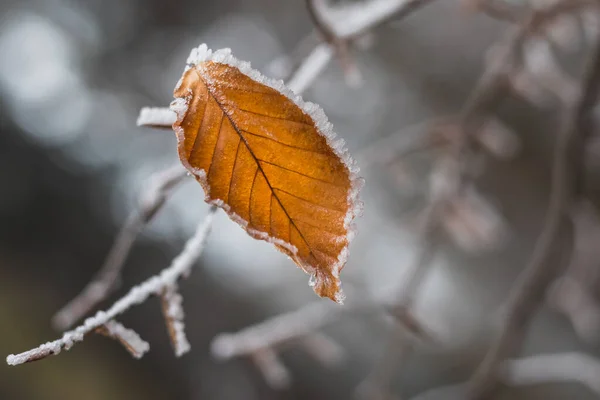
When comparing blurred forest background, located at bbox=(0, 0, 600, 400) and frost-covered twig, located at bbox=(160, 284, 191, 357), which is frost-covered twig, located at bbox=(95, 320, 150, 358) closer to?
frost-covered twig, located at bbox=(160, 284, 191, 357)

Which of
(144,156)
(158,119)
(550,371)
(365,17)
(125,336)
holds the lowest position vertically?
(125,336)

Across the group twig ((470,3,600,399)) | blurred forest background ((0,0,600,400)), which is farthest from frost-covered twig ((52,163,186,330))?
blurred forest background ((0,0,600,400))

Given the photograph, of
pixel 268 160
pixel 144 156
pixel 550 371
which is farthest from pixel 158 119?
pixel 144 156

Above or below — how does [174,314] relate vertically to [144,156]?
below

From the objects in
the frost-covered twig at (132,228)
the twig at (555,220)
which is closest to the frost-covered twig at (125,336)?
the frost-covered twig at (132,228)

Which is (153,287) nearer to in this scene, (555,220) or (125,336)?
(125,336)

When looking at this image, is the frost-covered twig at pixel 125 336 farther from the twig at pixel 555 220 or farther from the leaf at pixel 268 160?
the twig at pixel 555 220

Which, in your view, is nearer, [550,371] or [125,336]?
[125,336]
